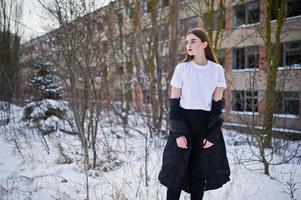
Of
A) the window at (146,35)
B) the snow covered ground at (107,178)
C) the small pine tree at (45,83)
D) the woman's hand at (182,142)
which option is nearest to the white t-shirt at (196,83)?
the woman's hand at (182,142)

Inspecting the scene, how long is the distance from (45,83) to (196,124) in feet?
23.0

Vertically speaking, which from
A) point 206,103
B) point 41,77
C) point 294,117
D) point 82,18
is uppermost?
point 82,18

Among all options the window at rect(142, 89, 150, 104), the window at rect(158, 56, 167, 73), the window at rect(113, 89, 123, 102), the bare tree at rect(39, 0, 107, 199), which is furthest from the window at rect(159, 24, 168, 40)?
the bare tree at rect(39, 0, 107, 199)

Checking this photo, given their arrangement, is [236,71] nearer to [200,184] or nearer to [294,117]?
[294,117]

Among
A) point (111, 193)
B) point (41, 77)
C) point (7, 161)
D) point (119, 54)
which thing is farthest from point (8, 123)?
point (111, 193)

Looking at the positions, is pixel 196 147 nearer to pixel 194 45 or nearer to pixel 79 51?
pixel 194 45

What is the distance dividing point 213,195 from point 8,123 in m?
6.90

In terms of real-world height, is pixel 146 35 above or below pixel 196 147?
above

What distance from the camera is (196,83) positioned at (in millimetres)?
2416

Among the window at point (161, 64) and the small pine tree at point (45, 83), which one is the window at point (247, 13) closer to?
the window at point (161, 64)

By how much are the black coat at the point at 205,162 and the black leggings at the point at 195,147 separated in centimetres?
5

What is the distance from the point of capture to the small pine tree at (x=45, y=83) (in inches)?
326

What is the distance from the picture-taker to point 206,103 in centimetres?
243

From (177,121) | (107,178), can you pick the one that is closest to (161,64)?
(107,178)
